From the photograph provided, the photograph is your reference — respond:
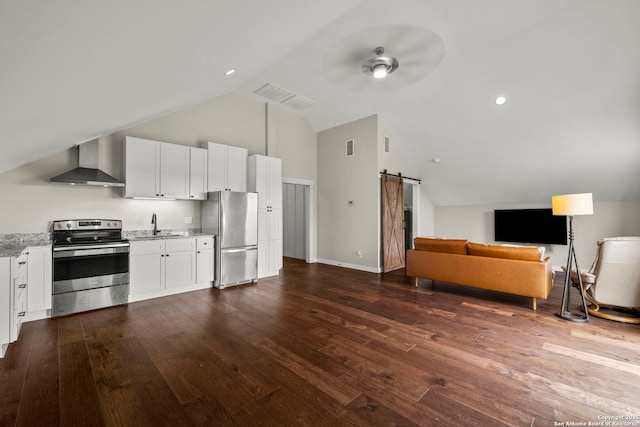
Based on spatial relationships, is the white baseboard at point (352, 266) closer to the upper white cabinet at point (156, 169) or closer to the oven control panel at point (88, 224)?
the upper white cabinet at point (156, 169)

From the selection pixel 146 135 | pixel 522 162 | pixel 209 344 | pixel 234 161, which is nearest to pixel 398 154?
pixel 522 162

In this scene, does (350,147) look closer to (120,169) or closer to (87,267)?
(120,169)

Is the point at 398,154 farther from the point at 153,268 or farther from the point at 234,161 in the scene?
the point at 153,268

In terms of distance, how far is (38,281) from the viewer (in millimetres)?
3125

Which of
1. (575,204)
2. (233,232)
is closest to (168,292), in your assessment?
(233,232)

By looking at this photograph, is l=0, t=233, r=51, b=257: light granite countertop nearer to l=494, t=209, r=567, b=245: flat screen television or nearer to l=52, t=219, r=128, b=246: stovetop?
l=52, t=219, r=128, b=246: stovetop

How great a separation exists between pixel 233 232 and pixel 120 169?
1946mm

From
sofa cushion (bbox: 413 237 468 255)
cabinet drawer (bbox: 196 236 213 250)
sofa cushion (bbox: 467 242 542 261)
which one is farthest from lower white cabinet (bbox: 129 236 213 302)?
sofa cushion (bbox: 467 242 542 261)

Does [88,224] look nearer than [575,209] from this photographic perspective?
No

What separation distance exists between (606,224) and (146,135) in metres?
8.63

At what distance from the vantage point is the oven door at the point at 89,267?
3.27 m

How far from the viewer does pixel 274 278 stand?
5367 mm

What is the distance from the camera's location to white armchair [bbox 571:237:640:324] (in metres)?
3.11

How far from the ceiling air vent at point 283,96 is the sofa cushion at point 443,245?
3.69 meters
